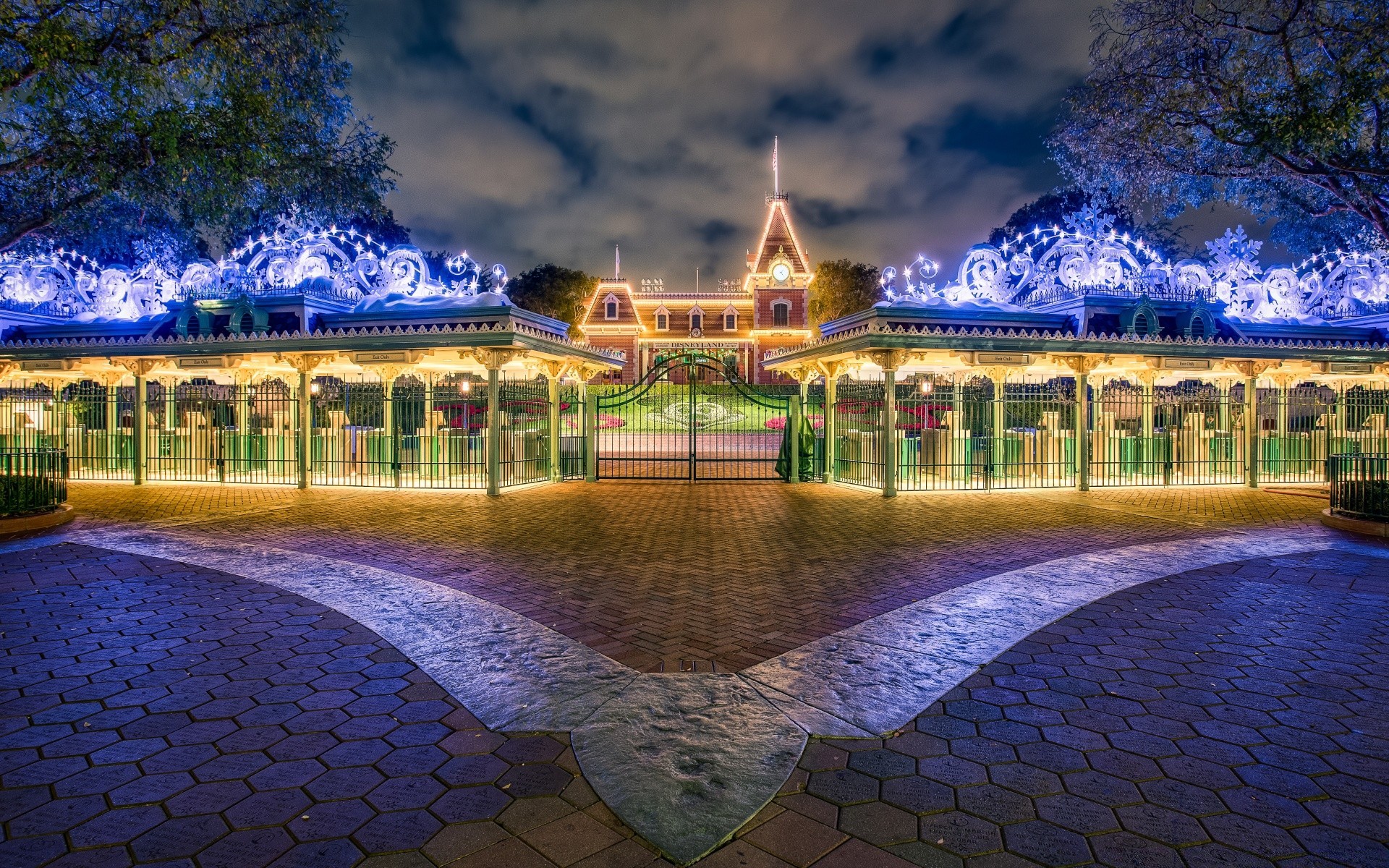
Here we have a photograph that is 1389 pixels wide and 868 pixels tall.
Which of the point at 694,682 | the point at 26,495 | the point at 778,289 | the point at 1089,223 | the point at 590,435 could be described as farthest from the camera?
the point at 778,289

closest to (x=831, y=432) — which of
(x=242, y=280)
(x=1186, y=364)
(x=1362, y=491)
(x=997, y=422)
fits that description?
(x=997, y=422)

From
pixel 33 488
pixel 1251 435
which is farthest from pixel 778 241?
→ pixel 33 488

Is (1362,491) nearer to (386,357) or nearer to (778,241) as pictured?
(386,357)

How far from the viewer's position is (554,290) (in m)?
61.9

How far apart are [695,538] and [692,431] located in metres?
6.13

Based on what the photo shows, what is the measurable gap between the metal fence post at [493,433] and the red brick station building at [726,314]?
30.9 meters

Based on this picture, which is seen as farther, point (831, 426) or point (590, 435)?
point (831, 426)

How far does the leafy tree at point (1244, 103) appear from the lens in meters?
10.5

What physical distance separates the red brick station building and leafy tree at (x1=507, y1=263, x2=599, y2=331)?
1427 centimetres

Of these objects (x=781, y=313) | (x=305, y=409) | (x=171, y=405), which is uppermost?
(x=781, y=313)

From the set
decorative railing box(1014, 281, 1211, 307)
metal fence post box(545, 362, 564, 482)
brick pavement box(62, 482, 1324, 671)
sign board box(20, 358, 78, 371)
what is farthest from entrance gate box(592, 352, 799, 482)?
sign board box(20, 358, 78, 371)

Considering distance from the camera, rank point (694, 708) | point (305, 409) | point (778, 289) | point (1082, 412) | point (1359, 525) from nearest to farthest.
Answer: point (694, 708)
point (1359, 525)
point (1082, 412)
point (305, 409)
point (778, 289)

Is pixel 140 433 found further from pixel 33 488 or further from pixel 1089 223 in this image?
pixel 1089 223

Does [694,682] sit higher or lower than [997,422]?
lower
